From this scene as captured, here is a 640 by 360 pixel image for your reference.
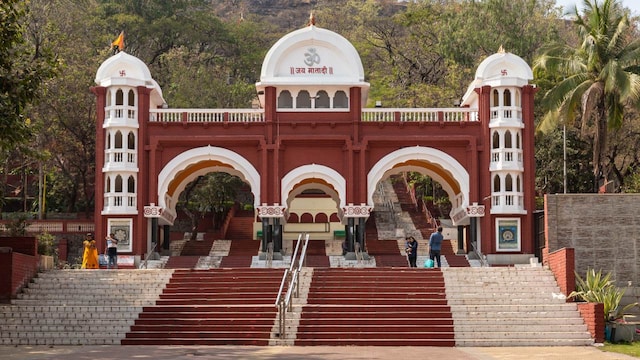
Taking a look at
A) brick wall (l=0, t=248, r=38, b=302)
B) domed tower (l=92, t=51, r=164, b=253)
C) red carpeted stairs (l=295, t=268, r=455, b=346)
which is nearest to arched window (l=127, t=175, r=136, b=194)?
domed tower (l=92, t=51, r=164, b=253)

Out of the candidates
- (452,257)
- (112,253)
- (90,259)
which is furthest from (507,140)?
(90,259)

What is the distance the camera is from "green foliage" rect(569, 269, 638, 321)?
2556 centimetres

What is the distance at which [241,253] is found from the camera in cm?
4141

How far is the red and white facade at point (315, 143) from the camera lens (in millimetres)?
36562

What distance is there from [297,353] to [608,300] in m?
8.20

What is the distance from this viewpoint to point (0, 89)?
21812 millimetres

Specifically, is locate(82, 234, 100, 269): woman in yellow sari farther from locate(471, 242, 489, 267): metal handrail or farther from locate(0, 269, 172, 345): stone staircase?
locate(471, 242, 489, 267): metal handrail

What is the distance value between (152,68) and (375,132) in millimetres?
23993

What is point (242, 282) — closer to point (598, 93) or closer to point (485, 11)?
point (598, 93)

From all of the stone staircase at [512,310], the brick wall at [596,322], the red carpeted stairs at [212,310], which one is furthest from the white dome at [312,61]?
the brick wall at [596,322]

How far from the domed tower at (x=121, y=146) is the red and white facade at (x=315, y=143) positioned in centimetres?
3

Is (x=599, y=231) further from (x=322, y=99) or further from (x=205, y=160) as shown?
(x=205, y=160)

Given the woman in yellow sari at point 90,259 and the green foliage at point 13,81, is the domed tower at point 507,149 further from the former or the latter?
the green foliage at point 13,81

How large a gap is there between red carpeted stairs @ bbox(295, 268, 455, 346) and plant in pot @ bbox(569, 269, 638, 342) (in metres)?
3.57
